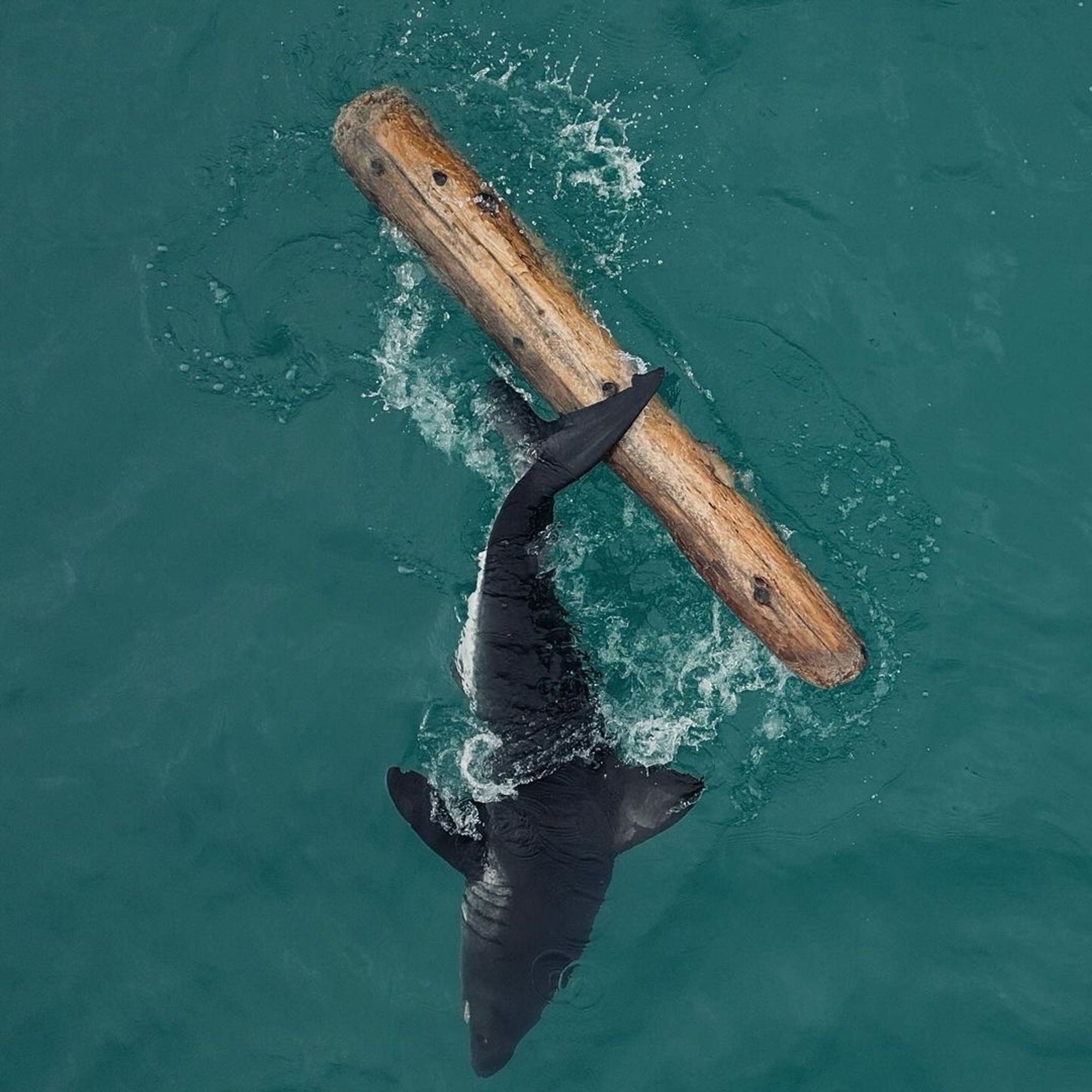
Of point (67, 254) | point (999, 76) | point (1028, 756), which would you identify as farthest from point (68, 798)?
point (999, 76)

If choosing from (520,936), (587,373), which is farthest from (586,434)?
(520,936)

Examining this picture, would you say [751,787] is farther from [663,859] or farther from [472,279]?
[472,279]

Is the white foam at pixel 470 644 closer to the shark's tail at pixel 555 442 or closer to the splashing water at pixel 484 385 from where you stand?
the splashing water at pixel 484 385

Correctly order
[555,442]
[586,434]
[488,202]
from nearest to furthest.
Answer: [586,434] < [555,442] < [488,202]

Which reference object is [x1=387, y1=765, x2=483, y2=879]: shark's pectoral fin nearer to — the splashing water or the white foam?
the splashing water

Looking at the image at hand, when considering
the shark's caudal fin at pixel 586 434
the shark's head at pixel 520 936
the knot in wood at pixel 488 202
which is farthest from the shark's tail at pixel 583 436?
the shark's head at pixel 520 936

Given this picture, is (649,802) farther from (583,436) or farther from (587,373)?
(587,373)
